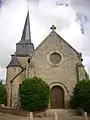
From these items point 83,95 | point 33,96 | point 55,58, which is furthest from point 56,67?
point 33,96

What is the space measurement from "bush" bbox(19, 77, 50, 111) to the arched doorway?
3.90m

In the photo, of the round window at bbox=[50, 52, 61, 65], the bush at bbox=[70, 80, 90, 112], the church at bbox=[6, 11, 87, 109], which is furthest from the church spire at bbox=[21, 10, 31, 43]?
the bush at bbox=[70, 80, 90, 112]

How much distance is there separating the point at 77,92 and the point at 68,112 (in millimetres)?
2520

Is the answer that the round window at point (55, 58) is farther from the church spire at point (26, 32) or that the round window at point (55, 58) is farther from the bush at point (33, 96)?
the church spire at point (26, 32)

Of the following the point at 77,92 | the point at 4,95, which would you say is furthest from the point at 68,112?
the point at 4,95

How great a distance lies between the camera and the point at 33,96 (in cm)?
2217

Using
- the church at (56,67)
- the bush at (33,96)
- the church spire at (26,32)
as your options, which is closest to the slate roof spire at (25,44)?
the church spire at (26,32)

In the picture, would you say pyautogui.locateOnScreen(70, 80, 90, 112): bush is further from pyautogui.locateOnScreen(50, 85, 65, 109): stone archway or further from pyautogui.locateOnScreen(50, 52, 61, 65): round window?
pyautogui.locateOnScreen(50, 52, 61, 65): round window

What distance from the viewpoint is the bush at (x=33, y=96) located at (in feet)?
72.4

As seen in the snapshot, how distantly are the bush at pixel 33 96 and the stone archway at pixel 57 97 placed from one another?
3901 millimetres

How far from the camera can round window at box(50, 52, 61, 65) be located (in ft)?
90.9

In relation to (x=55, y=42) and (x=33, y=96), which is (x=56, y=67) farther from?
(x=33, y=96)

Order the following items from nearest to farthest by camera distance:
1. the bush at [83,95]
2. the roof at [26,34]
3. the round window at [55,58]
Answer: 1. the bush at [83,95]
2. the round window at [55,58]
3. the roof at [26,34]

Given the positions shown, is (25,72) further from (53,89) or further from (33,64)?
(53,89)
